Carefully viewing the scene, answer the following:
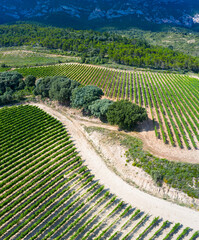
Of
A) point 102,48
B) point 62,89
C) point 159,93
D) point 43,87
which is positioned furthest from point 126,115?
point 102,48

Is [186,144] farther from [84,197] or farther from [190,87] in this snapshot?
[190,87]

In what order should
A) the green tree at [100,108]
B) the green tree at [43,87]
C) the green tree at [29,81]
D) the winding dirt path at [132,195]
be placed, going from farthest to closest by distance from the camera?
1. the green tree at [29,81]
2. the green tree at [43,87]
3. the green tree at [100,108]
4. the winding dirt path at [132,195]

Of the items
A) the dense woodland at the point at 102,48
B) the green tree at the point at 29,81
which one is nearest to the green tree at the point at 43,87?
the green tree at the point at 29,81

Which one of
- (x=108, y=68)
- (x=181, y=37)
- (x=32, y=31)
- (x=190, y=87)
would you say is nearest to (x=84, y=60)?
(x=108, y=68)

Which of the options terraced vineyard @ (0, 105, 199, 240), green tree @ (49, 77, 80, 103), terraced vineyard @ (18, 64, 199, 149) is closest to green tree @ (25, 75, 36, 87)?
terraced vineyard @ (18, 64, 199, 149)

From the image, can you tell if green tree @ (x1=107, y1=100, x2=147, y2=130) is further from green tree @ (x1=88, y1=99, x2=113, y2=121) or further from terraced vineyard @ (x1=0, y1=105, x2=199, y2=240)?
terraced vineyard @ (x1=0, y1=105, x2=199, y2=240)

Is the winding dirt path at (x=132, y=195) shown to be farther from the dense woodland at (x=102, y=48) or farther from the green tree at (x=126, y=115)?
the dense woodland at (x=102, y=48)
